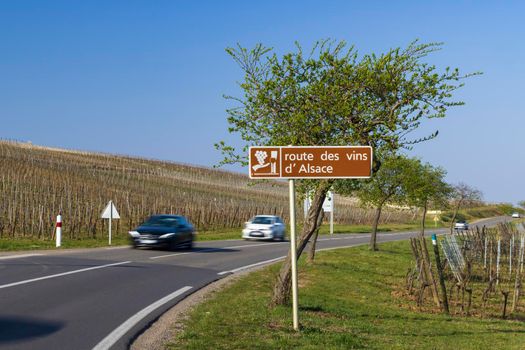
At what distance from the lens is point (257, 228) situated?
119 ft

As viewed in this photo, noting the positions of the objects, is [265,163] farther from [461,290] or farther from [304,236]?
[461,290]

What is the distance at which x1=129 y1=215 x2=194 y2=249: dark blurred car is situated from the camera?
25.3 metres

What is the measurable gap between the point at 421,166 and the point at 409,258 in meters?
8.83

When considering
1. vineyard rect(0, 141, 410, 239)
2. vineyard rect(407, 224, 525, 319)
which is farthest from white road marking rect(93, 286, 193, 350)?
vineyard rect(407, 224, 525, 319)

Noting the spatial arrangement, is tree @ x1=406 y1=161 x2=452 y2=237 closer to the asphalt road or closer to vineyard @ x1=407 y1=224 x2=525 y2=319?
vineyard @ x1=407 y1=224 x2=525 y2=319

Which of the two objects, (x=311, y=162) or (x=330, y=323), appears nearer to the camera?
(x=311, y=162)

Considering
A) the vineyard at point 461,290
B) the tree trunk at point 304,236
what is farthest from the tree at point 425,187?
the tree trunk at point 304,236

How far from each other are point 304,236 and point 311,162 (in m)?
2.46

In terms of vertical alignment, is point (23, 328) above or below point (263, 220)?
below

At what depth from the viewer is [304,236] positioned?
12.1 metres

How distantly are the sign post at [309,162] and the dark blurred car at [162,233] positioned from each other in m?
16.0

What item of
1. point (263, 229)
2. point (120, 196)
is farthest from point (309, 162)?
point (120, 196)

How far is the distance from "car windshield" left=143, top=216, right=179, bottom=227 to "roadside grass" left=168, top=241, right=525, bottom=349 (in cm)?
739

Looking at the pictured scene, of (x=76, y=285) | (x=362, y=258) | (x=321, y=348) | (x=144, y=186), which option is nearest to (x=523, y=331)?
(x=321, y=348)
